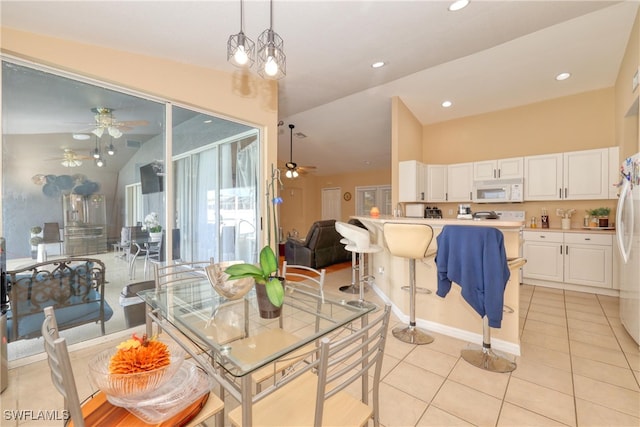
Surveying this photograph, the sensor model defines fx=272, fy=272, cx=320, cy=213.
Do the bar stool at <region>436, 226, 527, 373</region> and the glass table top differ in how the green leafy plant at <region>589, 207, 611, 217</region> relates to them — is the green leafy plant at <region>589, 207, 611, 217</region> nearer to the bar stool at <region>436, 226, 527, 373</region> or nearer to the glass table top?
the bar stool at <region>436, 226, 527, 373</region>

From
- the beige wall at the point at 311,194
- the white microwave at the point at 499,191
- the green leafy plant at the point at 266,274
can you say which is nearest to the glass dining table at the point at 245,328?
the green leafy plant at the point at 266,274

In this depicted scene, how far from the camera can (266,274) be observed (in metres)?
1.41

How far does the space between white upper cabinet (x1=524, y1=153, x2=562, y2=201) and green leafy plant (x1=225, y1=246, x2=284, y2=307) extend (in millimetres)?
4878

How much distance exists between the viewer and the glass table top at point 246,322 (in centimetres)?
112

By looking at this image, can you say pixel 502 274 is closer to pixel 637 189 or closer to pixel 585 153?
pixel 637 189

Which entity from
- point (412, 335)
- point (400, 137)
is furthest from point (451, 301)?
point (400, 137)

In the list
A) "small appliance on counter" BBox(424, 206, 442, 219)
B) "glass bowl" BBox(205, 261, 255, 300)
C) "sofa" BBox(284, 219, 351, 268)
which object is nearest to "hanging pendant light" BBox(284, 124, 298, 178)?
"sofa" BBox(284, 219, 351, 268)

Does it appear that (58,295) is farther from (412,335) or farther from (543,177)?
(543,177)

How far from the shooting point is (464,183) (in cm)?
512

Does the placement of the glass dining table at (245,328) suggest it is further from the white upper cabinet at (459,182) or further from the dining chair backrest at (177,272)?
the white upper cabinet at (459,182)

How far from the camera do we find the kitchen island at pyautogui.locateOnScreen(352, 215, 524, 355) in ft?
7.51

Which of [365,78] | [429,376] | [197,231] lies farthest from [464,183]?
[197,231]

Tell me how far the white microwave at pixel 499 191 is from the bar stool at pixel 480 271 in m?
2.96

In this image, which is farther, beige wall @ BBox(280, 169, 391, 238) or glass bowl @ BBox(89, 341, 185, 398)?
beige wall @ BBox(280, 169, 391, 238)
